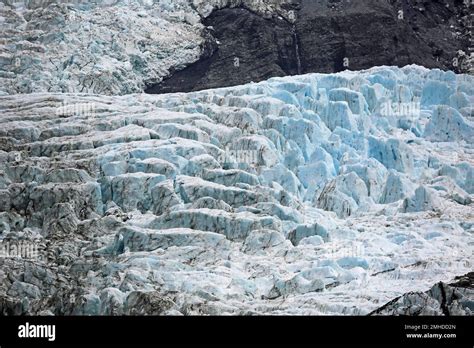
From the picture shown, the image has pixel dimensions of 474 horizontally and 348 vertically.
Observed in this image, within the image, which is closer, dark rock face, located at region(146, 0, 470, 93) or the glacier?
the glacier

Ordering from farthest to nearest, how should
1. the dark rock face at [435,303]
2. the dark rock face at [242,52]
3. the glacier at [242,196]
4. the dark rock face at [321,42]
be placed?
the dark rock face at [321,42], the dark rock face at [242,52], the glacier at [242,196], the dark rock face at [435,303]

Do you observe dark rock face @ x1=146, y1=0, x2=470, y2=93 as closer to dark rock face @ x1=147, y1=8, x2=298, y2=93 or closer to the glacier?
dark rock face @ x1=147, y1=8, x2=298, y2=93

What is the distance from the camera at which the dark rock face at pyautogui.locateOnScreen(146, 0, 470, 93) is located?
45312 mm

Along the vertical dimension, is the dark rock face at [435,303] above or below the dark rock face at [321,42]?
below

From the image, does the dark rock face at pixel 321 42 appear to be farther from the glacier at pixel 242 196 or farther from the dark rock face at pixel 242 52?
the glacier at pixel 242 196

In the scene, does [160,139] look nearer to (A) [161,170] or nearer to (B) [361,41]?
(A) [161,170]

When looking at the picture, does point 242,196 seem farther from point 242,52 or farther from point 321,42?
point 321,42

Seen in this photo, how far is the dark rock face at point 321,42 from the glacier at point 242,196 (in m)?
7.42

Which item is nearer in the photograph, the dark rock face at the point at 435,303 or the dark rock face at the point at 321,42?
the dark rock face at the point at 435,303

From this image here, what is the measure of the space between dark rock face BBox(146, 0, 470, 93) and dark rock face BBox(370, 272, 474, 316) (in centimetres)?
2245

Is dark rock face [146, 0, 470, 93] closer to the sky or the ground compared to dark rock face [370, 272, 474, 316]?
closer to the sky

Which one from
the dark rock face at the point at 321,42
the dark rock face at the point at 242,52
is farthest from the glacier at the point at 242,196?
the dark rock face at the point at 321,42

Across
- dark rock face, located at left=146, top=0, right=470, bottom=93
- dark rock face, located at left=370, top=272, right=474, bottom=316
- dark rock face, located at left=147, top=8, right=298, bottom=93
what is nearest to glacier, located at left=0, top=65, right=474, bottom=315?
dark rock face, located at left=370, top=272, right=474, bottom=316

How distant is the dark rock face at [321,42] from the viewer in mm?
45312
